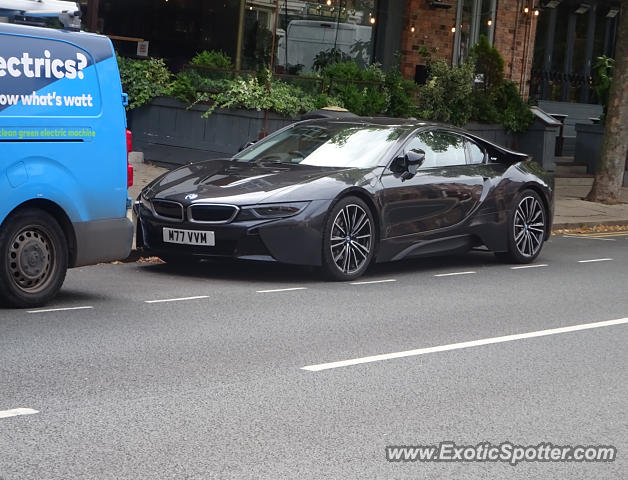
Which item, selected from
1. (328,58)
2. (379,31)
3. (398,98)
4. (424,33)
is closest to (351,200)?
(398,98)

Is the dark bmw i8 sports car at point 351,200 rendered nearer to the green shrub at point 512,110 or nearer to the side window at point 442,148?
the side window at point 442,148

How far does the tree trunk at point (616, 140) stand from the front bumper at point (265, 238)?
36.4 feet

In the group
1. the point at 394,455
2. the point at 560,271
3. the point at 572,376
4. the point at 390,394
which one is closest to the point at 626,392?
the point at 572,376

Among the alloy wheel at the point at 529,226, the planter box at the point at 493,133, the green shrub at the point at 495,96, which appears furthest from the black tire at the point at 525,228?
the green shrub at the point at 495,96

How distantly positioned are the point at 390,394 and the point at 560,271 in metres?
6.43

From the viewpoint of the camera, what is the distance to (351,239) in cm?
1084

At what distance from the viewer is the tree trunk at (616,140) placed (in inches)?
803

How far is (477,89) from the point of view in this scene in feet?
77.4

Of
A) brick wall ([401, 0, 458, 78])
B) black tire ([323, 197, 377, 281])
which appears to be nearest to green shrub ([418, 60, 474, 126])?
brick wall ([401, 0, 458, 78])

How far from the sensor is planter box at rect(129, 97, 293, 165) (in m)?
18.9

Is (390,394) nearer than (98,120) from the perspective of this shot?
Yes

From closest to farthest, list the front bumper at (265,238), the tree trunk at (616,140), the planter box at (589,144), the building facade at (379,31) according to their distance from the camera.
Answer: the front bumper at (265,238) < the tree trunk at (616,140) < the building facade at (379,31) < the planter box at (589,144)

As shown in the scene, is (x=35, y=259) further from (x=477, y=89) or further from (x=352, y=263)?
(x=477, y=89)

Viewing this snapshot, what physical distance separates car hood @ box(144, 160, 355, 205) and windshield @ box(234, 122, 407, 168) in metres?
0.26
